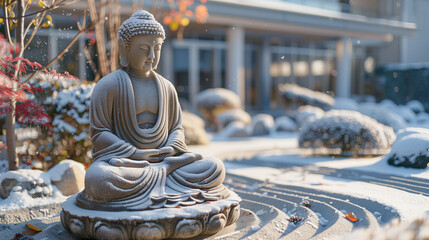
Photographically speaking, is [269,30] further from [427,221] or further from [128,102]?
[427,221]

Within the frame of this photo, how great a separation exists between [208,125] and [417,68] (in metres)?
9.69

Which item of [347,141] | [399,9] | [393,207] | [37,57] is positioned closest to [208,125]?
[37,57]

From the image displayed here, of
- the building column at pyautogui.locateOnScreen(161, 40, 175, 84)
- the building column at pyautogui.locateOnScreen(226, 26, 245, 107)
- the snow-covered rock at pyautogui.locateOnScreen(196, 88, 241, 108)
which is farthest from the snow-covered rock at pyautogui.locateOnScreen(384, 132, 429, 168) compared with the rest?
the building column at pyautogui.locateOnScreen(161, 40, 175, 84)

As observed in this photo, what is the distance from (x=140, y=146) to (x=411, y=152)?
15.2 feet

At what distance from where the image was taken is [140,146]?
3.97m

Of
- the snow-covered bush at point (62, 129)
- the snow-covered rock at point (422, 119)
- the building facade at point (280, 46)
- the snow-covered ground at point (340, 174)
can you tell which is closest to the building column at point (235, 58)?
the building facade at point (280, 46)

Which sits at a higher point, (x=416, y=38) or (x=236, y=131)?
(x=416, y=38)

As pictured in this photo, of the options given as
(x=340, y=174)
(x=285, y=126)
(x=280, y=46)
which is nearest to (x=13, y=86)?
(x=340, y=174)

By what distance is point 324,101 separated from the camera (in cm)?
1694

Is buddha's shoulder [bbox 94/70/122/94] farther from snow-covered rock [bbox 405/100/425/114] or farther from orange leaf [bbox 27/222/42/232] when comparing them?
snow-covered rock [bbox 405/100/425/114]

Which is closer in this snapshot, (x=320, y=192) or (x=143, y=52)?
(x=143, y=52)

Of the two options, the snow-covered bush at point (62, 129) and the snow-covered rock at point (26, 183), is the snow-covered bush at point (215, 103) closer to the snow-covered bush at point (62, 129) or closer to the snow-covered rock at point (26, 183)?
the snow-covered bush at point (62, 129)

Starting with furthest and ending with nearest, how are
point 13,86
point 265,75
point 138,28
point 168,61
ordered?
point 265,75
point 168,61
point 13,86
point 138,28

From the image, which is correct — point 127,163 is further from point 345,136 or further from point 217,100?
point 217,100
